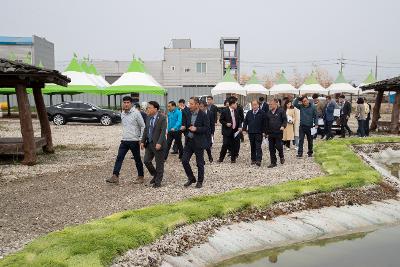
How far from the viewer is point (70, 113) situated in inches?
1214

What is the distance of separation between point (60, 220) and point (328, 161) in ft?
26.6

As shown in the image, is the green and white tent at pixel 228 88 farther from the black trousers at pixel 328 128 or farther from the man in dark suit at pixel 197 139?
the man in dark suit at pixel 197 139

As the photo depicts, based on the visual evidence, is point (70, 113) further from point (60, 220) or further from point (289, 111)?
point (60, 220)

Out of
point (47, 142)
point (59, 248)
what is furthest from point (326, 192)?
point (47, 142)

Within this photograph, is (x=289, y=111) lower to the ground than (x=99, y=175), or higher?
higher

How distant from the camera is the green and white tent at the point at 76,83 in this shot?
94.6 ft

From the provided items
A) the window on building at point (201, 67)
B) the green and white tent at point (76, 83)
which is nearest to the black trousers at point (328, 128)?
the green and white tent at point (76, 83)

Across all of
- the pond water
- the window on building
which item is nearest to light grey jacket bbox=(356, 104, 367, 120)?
the pond water

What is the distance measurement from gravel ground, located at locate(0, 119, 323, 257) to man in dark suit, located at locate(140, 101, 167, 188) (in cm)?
45

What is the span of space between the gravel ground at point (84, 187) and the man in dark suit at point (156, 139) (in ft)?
1.49

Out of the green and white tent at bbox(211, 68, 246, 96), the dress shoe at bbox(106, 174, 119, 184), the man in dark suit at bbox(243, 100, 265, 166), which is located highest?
the green and white tent at bbox(211, 68, 246, 96)

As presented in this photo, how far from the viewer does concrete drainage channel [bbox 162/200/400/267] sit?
6424mm

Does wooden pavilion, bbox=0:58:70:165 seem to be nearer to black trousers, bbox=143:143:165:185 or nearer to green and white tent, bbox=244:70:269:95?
black trousers, bbox=143:143:165:185

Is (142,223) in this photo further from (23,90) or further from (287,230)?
(23,90)
